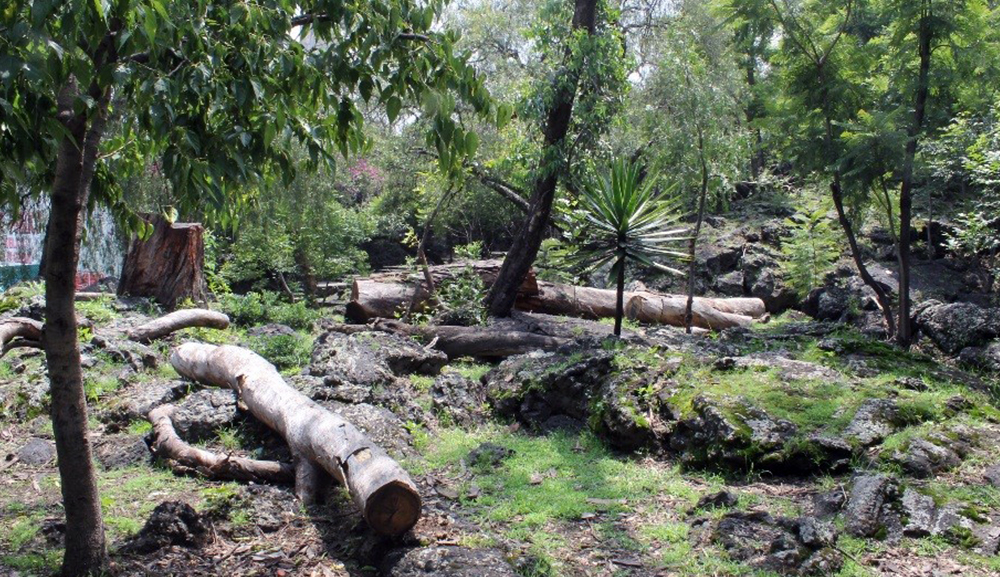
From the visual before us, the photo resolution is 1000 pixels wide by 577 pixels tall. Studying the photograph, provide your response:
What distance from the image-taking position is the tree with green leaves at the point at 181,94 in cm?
241

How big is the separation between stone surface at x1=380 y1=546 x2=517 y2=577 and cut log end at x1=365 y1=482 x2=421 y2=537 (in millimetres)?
142

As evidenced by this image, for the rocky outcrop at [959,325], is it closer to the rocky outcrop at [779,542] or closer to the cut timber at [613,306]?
the cut timber at [613,306]

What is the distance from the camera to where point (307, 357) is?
8703 mm

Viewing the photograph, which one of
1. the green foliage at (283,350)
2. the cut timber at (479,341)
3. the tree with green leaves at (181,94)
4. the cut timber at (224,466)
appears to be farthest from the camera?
the cut timber at (479,341)

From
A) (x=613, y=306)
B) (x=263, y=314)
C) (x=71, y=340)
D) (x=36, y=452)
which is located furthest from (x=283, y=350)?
(x=613, y=306)

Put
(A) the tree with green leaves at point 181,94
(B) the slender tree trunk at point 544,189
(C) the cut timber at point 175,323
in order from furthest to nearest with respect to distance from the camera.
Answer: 1. (B) the slender tree trunk at point 544,189
2. (C) the cut timber at point 175,323
3. (A) the tree with green leaves at point 181,94

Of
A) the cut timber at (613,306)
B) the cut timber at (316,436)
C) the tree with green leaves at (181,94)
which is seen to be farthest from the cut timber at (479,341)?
the tree with green leaves at (181,94)

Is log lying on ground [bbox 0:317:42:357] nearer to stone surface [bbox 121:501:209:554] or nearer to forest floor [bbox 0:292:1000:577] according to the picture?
forest floor [bbox 0:292:1000:577]

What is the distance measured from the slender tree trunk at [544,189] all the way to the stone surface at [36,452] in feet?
22.6

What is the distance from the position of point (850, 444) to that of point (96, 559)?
186 inches

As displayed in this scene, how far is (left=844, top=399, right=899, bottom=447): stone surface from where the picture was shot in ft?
17.6

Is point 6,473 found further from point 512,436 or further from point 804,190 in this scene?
point 804,190

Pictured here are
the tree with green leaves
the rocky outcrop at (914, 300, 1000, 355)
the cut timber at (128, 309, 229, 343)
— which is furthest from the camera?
the cut timber at (128, 309, 229, 343)

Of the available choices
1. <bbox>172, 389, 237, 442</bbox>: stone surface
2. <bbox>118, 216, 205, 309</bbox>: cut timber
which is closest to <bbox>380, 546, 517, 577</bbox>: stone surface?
<bbox>172, 389, 237, 442</bbox>: stone surface
